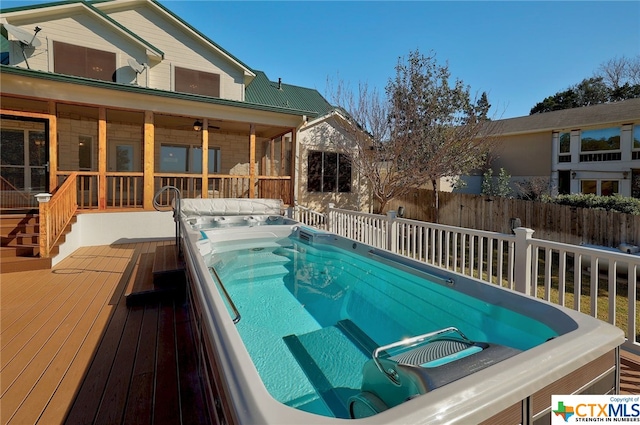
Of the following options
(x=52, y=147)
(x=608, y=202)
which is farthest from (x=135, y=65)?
(x=608, y=202)

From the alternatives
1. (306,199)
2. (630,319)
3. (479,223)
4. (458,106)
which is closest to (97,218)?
(306,199)

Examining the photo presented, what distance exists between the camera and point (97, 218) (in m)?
7.24

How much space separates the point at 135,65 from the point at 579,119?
66.5ft

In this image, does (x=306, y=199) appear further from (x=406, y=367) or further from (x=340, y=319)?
(x=406, y=367)

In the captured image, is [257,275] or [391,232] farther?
[391,232]

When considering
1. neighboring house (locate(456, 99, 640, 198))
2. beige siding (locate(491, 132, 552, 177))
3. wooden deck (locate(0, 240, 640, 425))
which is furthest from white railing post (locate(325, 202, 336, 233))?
beige siding (locate(491, 132, 552, 177))

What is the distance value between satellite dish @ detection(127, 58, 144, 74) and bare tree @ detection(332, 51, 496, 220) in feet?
20.3

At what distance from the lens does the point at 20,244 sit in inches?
225

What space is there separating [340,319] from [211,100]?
6531 mm

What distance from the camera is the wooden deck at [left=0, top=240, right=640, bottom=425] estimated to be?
2.09 meters

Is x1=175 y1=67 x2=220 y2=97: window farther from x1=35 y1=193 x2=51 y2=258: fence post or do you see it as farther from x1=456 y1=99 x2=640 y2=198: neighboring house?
x1=456 y1=99 x2=640 y2=198: neighboring house

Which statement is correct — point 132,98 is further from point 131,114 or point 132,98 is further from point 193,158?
point 193,158

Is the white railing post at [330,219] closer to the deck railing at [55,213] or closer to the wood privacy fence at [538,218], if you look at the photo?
the wood privacy fence at [538,218]

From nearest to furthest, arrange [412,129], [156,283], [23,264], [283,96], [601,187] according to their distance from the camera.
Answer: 1. [156,283]
2. [23,264]
3. [412,129]
4. [283,96]
5. [601,187]
